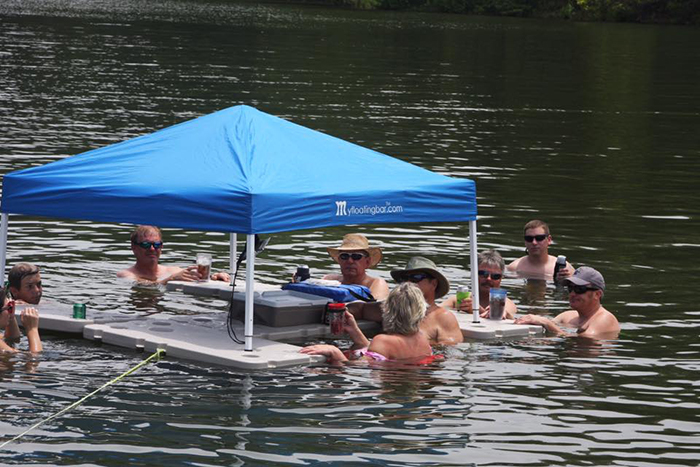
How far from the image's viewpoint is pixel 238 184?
13.8 m

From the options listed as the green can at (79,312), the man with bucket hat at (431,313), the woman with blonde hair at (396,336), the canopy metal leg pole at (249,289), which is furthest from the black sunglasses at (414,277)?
the green can at (79,312)

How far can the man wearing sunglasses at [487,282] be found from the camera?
55.4 feet

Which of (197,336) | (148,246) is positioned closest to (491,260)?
(197,336)

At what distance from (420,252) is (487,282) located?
5.08 metres

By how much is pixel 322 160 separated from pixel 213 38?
214 feet

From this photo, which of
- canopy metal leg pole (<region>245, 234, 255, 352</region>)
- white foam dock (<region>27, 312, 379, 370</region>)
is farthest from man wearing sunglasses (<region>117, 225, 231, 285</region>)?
canopy metal leg pole (<region>245, 234, 255, 352</region>)

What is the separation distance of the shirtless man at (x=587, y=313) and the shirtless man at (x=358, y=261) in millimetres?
1791

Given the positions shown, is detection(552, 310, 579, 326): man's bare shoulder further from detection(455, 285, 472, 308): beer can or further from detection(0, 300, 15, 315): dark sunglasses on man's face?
detection(0, 300, 15, 315): dark sunglasses on man's face

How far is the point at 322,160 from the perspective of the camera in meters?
15.0

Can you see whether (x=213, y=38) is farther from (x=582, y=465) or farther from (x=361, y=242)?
(x=582, y=465)

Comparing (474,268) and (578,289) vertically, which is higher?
(474,268)

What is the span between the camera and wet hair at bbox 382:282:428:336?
45.4 feet

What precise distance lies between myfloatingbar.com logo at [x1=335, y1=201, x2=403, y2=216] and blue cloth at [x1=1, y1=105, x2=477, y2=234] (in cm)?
1

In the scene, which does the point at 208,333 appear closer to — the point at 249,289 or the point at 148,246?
the point at 249,289
